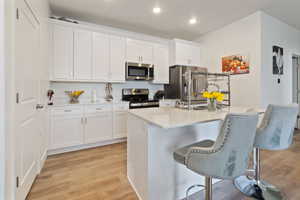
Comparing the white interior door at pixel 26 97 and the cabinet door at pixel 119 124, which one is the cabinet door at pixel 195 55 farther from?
the white interior door at pixel 26 97

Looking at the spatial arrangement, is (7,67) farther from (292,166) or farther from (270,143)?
(292,166)

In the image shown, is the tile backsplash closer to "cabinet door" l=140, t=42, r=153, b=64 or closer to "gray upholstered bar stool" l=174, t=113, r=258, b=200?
"cabinet door" l=140, t=42, r=153, b=64

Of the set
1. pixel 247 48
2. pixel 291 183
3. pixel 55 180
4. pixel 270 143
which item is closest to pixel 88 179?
pixel 55 180

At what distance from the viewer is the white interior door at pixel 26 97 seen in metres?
1.34

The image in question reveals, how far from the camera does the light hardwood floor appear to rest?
5.24 feet

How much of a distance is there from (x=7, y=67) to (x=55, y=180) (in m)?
1.48

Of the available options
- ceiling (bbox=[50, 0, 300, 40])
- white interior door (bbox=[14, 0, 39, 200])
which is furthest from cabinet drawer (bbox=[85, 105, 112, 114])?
ceiling (bbox=[50, 0, 300, 40])

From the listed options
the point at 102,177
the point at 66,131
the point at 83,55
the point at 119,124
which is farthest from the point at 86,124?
the point at 83,55

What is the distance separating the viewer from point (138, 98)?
404cm

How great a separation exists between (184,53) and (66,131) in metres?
3.52

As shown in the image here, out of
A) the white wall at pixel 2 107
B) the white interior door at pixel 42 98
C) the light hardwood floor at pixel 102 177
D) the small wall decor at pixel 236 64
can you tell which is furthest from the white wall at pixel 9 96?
the small wall decor at pixel 236 64

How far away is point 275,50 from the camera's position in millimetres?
3391

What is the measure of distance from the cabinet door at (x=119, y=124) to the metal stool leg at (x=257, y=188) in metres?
2.29

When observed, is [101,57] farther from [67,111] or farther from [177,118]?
[177,118]
